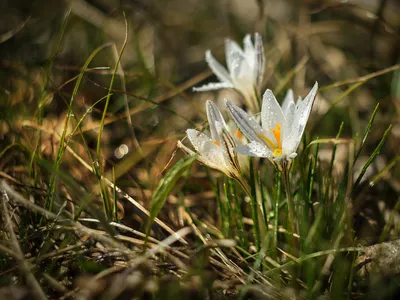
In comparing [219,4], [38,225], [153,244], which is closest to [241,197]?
[153,244]

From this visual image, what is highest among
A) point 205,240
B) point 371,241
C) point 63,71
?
point 63,71

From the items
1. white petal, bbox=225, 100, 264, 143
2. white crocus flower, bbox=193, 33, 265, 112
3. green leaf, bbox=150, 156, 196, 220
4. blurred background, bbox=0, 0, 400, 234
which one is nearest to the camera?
green leaf, bbox=150, 156, 196, 220

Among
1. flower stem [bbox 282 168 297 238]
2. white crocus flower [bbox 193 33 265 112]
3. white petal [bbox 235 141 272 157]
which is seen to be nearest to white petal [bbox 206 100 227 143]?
white petal [bbox 235 141 272 157]

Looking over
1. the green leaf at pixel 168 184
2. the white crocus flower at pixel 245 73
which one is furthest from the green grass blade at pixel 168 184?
the white crocus flower at pixel 245 73

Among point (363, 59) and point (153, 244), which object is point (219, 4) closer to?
point (363, 59)

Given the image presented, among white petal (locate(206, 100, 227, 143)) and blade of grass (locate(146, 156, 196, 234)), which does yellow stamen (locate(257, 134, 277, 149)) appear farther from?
blade of grass (locate(146, 156, 196, 234))

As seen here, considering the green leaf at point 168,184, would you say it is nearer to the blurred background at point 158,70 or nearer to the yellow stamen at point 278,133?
the yellow stamen at point 278,133
